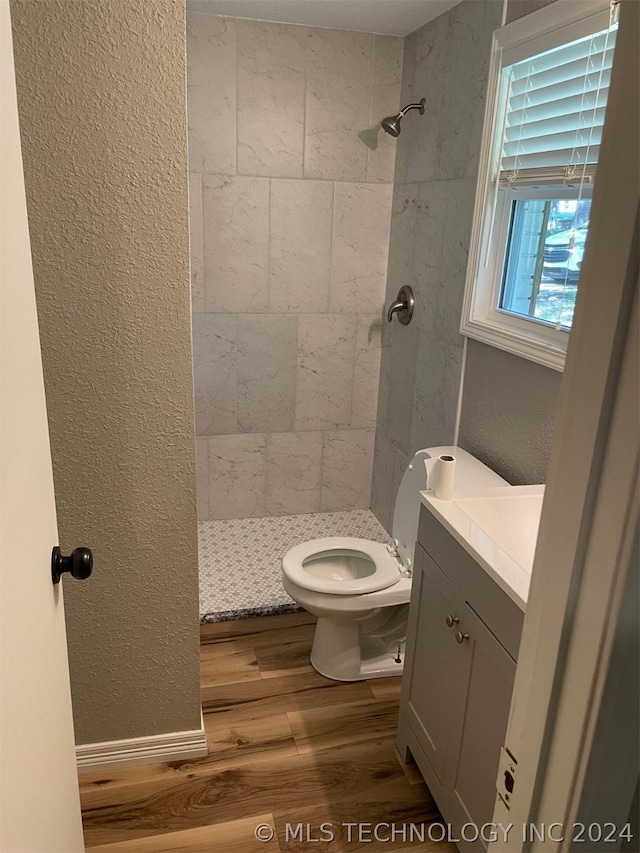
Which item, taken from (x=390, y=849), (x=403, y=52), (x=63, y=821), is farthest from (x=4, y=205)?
(x=403, y=52)

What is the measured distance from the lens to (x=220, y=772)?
1948 mm

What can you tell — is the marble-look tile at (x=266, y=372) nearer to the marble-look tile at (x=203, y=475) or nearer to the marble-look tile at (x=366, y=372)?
the marble-look tile at (x=203, y=475)

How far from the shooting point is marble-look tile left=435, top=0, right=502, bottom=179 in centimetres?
224

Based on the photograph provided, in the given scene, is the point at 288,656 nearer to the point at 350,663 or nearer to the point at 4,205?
the point at 350,663

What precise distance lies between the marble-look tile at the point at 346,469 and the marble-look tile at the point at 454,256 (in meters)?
0.97

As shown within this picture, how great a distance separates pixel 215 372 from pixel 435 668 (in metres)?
1.87

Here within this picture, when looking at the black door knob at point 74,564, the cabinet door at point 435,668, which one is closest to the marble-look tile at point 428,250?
the cabinet door at point 435,668

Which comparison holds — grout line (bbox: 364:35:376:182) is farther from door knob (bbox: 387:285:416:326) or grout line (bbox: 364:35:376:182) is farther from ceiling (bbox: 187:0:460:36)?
door knob (bbox: 387:285:416:326)

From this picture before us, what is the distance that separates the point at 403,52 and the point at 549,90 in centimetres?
124

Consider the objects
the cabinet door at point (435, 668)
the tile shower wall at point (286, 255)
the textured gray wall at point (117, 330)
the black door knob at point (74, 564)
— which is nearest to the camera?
the black door knob at point (74, 564)

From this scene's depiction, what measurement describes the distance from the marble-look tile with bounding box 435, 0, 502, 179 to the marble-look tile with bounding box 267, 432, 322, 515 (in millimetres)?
1453

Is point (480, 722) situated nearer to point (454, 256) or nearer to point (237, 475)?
point (454, 256)

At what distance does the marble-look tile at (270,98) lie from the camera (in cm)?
281

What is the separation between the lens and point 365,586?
219cm
